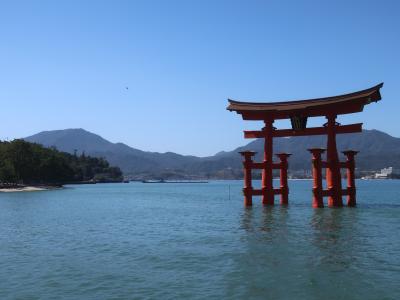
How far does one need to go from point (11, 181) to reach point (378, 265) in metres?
91.6

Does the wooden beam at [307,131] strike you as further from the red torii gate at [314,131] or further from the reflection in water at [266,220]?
the reflection in water at [266,220]

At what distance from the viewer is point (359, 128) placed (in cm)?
3031

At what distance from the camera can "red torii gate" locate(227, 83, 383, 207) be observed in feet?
99.7

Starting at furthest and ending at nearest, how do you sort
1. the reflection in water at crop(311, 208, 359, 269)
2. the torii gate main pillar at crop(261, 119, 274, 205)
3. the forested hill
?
1. the forested hill
2. the torii gate main pillar at crop(261, 119, 274, 205)
3. the reflection in water at crop(311, 208, 359, 269)

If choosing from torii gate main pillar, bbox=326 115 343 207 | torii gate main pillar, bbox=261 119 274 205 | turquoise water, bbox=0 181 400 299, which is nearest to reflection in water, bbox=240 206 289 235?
turquoise water, bbox=0 181 400 299

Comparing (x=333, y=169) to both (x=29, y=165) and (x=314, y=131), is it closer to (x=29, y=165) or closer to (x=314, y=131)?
(x=314, y=131)

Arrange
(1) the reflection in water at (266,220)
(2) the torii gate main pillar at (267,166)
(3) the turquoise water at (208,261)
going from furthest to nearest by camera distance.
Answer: (2) the torii gate main pillar at (267,166) → (1) the reflection in water at (266,220) → (3) the turquoise water at (208,261)

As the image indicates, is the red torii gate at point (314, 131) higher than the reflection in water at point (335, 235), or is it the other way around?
the red torii gate at point (314, 131)

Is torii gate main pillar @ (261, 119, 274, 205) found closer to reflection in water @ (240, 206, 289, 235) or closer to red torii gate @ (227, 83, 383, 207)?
red torii gate @ (227, 83, 383, 207)

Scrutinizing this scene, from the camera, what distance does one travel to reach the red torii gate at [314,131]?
30.4 meters

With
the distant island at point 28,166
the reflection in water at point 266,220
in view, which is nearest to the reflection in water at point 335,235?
the reflection in water at point 266,220

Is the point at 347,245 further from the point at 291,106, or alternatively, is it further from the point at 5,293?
the point at 291,106

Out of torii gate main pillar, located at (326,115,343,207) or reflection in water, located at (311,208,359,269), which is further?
torii gate main pillar, located at (326,115,343,207)

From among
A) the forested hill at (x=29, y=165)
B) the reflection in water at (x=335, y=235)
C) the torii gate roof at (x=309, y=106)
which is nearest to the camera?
the reflection in water at (x=335, y=235)
